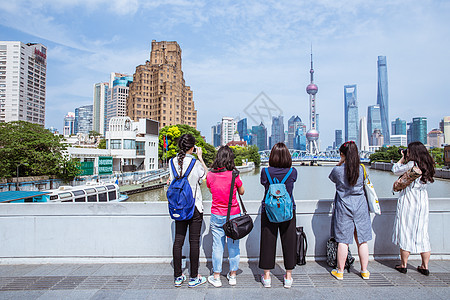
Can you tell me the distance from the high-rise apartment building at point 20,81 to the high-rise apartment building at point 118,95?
39592 millimetres

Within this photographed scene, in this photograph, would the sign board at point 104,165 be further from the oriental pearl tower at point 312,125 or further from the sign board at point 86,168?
the oriental pearl tower at point 312,125

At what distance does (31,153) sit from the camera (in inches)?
966


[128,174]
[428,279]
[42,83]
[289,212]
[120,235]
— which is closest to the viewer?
[289,212]

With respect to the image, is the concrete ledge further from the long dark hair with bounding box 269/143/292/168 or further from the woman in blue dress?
the long dark hair with bounding box 269/143/292/168

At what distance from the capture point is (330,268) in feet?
13.6

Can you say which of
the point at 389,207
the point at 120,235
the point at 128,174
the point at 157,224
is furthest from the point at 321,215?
the point at 128,174

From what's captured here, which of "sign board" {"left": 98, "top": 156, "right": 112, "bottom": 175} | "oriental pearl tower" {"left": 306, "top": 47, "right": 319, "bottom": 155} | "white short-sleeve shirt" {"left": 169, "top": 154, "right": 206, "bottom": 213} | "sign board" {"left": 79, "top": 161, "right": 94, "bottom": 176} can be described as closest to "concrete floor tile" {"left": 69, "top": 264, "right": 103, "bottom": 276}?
"white short-sleeve shirt" {"left": 169, "top": 154, "right": 206, "bottom": 213}

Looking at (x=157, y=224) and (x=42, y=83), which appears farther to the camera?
(x=42, y=83)

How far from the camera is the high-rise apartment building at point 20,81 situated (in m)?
103

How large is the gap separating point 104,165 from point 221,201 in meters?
33.7

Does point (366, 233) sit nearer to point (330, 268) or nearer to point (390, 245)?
point (330, 268)

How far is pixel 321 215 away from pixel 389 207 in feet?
3.48

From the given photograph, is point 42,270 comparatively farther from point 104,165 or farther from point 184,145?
point 104,165

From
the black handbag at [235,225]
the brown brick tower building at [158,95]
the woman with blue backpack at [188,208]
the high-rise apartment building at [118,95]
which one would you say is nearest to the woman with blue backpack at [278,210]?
the black handbag at [235,225]
